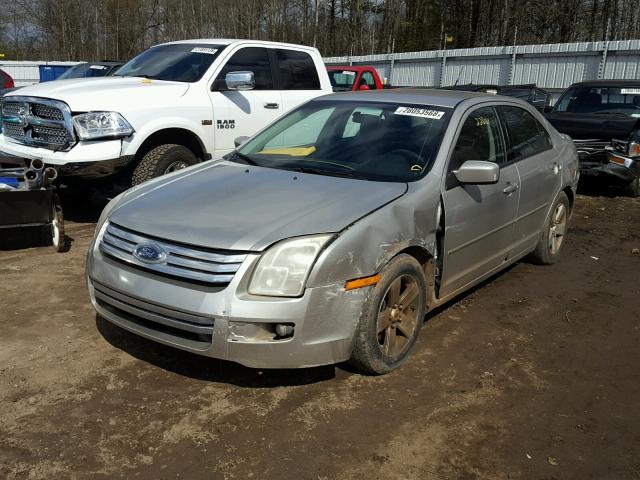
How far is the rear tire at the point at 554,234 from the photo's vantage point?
5.57 meters

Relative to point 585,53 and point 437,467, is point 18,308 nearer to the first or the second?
point 437,467

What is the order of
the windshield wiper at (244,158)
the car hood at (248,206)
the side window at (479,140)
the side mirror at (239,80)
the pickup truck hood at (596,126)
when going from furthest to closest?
the pickup truck hood at (596,126)
the side mirror at (239,80)
the windshield wiper at (244,158)
the side window at (479,140)
the car hood at (248,206)

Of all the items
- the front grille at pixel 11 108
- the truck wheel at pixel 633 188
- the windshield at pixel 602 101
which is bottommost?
the truck wheel at pixel 633 188

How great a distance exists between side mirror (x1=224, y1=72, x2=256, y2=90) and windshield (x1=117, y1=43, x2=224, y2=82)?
0.36m

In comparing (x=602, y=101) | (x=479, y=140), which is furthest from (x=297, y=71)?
(x=602, y=101)

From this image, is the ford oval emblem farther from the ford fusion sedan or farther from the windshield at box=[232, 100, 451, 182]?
the windshield at box=[232, 100, 451, 182]

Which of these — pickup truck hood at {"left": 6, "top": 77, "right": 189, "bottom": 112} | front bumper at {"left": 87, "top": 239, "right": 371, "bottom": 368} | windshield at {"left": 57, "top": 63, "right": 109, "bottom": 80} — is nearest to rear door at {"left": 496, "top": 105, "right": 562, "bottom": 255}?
front bumper at {"left": 87, "top": 239, "right": 371, "bottom": 368}

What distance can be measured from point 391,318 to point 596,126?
24.9 feet

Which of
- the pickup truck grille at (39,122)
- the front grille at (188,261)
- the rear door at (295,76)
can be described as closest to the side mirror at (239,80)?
the rear door at (295,76)

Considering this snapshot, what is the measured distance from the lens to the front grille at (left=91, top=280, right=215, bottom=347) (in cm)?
299

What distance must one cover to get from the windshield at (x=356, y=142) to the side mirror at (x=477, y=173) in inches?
8.4

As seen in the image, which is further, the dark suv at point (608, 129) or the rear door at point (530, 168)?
the dark suv at point (608, 129)

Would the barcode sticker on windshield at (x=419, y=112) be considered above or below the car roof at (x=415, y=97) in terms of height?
below

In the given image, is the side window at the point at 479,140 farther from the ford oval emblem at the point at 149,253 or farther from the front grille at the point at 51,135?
the front grille at the point at 51,135
